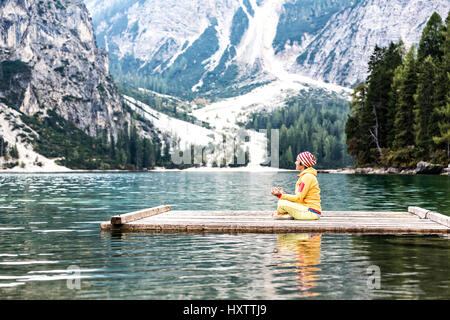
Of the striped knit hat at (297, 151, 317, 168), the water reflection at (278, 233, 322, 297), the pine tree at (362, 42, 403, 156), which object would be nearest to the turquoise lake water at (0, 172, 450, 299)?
the water reflection at (278, 233, 322, 297)

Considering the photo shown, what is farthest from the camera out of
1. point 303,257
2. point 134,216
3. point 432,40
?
point 432,40

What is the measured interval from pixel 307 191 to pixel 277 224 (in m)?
1.72

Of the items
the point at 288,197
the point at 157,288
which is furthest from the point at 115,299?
the point at 288,197

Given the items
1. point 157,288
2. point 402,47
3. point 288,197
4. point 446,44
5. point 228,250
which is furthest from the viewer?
point 402,47

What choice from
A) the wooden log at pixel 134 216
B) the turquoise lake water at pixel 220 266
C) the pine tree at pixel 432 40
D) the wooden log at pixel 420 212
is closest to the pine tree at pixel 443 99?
the pine tree at pixel 432 40

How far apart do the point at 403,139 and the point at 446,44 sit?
20.4 m

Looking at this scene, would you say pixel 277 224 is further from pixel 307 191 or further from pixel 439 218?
Result: pixel 439 218

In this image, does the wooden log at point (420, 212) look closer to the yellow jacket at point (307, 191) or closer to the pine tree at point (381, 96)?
the yellow jacket at point (307, 191)

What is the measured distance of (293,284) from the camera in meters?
12.3

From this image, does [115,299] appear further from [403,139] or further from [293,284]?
[403,139]

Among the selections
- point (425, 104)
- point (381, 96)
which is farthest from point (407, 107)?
point (381, 96)

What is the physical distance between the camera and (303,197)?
22.2m

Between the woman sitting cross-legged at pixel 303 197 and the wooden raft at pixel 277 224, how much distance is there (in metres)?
0.45
